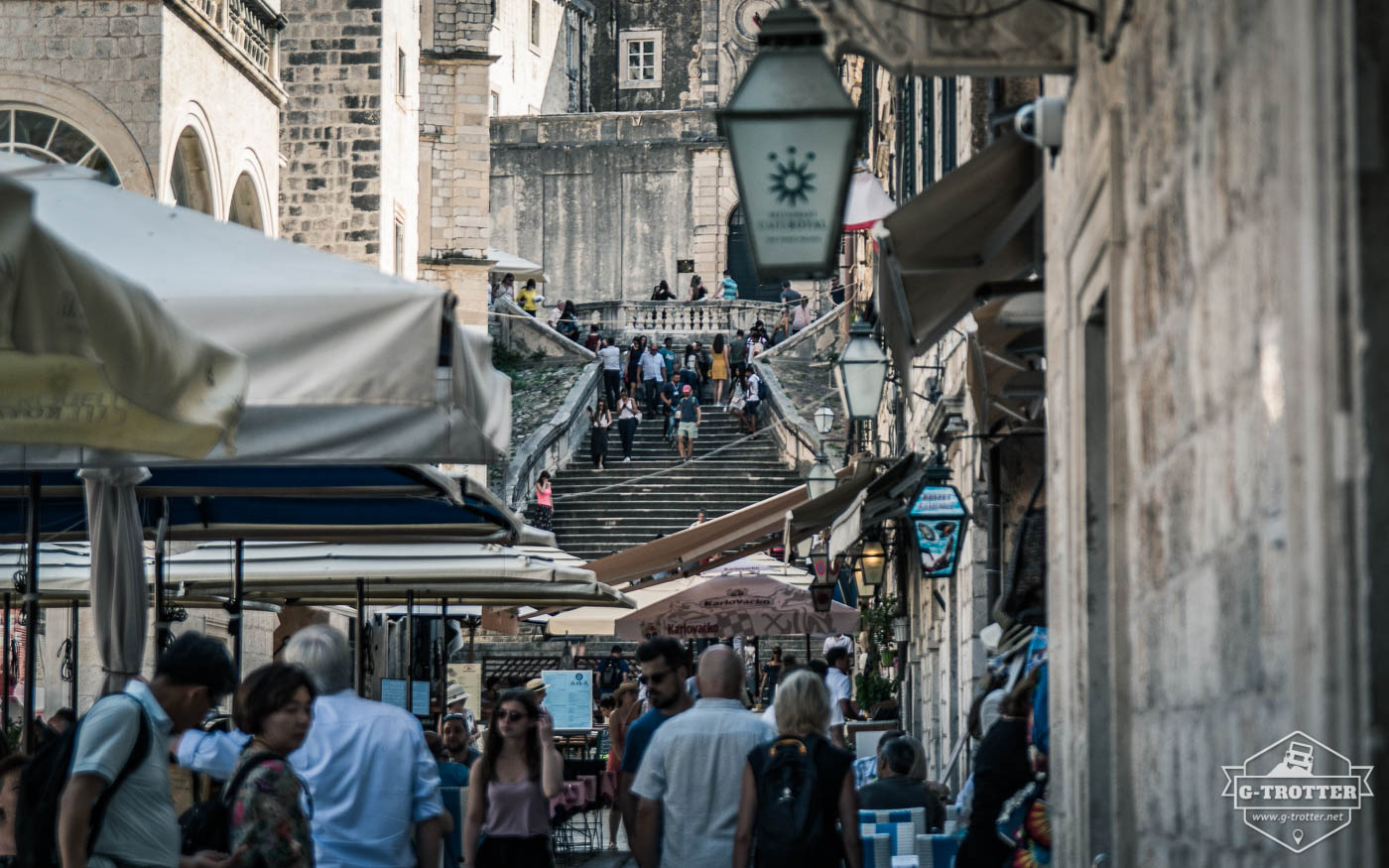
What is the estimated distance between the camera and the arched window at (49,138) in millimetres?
19375

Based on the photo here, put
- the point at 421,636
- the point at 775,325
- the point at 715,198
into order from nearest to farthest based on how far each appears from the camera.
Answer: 1. the point at 421,636
2. the point at 775,325
3. the point at 715,198

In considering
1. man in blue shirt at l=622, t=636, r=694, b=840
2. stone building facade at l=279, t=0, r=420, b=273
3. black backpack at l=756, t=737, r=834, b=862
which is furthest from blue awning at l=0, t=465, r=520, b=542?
stone building facade at l=279, t=0, r=420, b=273


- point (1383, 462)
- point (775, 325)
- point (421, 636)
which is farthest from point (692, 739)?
point (775, 325)

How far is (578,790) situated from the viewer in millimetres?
16094

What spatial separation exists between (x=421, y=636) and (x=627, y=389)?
438 inches

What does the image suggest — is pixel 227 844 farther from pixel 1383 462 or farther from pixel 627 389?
pixel 627 389

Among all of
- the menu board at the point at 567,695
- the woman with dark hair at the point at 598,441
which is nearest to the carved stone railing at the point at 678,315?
the woman with dark hair at the point at 598,441

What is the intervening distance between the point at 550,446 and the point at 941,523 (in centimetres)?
2579

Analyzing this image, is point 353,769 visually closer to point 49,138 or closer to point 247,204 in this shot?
point 49,138

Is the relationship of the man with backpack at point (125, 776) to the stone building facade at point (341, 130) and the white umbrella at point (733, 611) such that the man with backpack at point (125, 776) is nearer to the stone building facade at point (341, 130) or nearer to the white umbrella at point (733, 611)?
the white umbrella at point (733, 611)

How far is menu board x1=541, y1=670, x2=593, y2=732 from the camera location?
69.3 feet

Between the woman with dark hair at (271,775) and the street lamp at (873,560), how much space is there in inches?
523

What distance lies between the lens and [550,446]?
37.9 metres

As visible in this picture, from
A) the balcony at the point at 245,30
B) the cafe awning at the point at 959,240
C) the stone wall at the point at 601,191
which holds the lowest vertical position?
the cafe awning at the point at 959,240
